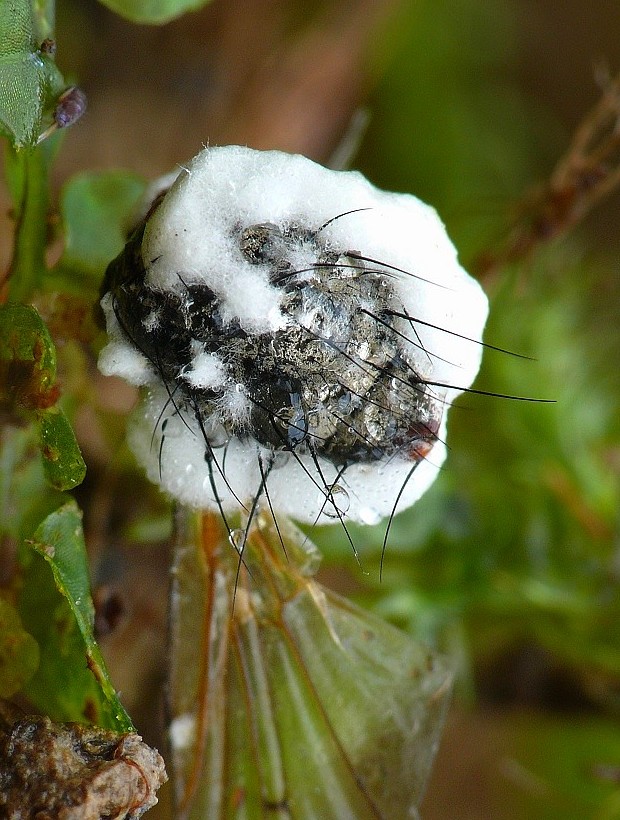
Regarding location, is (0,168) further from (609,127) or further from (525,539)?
(609,127)

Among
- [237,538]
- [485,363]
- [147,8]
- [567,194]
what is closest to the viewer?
[237,538]

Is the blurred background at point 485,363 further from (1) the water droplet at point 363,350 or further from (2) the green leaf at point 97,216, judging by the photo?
(1) the water droplet at point 363,350

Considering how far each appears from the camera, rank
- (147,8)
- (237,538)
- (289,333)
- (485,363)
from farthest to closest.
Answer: (485,363) → (147,8) → (237,538) → (289,333)

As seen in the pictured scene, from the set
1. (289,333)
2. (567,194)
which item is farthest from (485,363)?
(289,333)

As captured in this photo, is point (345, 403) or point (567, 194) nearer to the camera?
point (345, 403)

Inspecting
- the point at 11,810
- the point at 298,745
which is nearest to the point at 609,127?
the point at 298,745

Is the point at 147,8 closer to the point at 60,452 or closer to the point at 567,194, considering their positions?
the point at 60,452

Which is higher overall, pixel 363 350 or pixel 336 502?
pixel 363 350

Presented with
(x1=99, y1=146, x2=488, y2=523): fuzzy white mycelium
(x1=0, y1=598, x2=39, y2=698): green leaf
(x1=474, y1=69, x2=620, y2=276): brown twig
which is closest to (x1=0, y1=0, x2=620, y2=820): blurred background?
(x1=474, y1=69, x2=620, y2=276): brown twig
